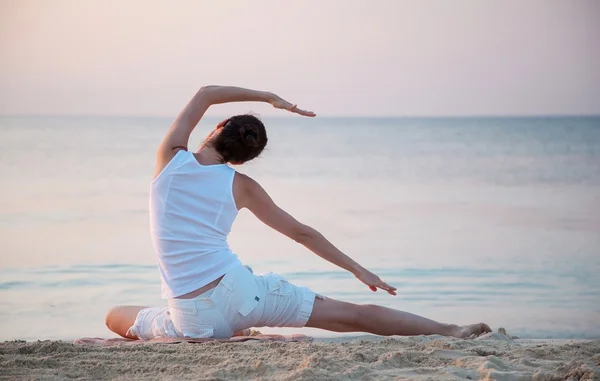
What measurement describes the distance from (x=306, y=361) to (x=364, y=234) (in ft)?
17.7

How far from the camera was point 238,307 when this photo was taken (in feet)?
11.4

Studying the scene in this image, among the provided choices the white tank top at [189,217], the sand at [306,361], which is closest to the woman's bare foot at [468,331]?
the sand at [306,361]

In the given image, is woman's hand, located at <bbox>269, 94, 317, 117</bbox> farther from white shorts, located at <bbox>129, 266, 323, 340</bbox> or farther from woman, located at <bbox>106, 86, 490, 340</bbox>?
white shorts, located at <bbox>129, 266, 323, 340</bbox>

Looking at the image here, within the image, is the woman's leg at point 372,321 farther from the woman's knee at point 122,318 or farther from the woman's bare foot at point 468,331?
the woman's knee at point 122,318

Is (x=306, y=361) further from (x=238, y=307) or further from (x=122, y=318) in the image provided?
(x=122, y=318)

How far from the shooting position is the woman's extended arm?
353cm

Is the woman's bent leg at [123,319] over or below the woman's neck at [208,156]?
below

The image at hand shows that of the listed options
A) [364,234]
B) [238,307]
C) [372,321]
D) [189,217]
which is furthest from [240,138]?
[364,234]

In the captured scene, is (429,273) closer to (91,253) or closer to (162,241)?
(91,253)

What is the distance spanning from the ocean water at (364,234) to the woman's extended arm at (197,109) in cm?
169

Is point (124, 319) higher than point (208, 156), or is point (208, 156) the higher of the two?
point (208, 156)

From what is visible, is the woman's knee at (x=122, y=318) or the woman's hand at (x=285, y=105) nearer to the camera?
the woman's hand at (x=285, y=105)

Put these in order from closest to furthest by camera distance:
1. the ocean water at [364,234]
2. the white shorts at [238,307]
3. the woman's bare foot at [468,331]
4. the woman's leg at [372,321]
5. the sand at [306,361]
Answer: the sand at [306,361]
the white shorts at [238,307]
the woman's leg at [372,321]
the woman's bare foot at [468,331]
the ocean water at [364,234]

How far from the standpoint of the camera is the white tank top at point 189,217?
3461mm
